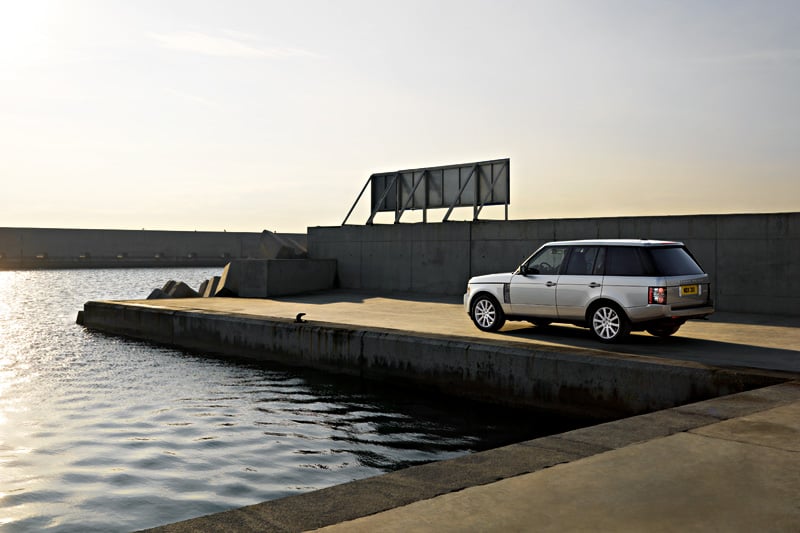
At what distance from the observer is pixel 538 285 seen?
13367 millimetres

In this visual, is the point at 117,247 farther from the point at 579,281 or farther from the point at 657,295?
the point at 657,295

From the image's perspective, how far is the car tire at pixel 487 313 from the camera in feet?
46.3

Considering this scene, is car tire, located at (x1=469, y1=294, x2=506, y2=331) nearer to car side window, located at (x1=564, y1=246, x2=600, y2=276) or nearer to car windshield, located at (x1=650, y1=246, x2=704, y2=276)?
car side window, located at (x1=564, y1=246, x2=600, y2=276)

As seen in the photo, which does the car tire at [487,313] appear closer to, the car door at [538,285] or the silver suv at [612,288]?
the silver suv at [612,288]

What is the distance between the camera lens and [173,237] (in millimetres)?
102750

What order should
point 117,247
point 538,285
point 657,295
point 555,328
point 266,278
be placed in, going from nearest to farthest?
point 657,295 < point 538,285 < point 555,328 < point 266,278 < point 117,247

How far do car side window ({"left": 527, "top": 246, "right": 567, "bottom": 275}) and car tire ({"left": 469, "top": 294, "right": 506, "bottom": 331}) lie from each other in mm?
1007

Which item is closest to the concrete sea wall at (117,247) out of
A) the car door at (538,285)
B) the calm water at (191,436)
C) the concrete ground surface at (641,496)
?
the calm water at (191,436)

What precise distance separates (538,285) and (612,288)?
1.45 m

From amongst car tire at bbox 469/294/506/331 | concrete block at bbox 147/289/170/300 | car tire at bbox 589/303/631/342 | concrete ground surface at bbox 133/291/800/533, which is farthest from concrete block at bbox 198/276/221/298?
concrete ground surface at bbox 133/291/800/533

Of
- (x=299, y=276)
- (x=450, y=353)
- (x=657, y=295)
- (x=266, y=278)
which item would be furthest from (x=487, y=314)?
(x=299, y=276)

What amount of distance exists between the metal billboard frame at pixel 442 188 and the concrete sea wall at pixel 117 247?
58967 mm

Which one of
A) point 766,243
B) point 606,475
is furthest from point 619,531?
point 766,243

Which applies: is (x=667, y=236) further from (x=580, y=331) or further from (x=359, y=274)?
(x=359, y=274)
